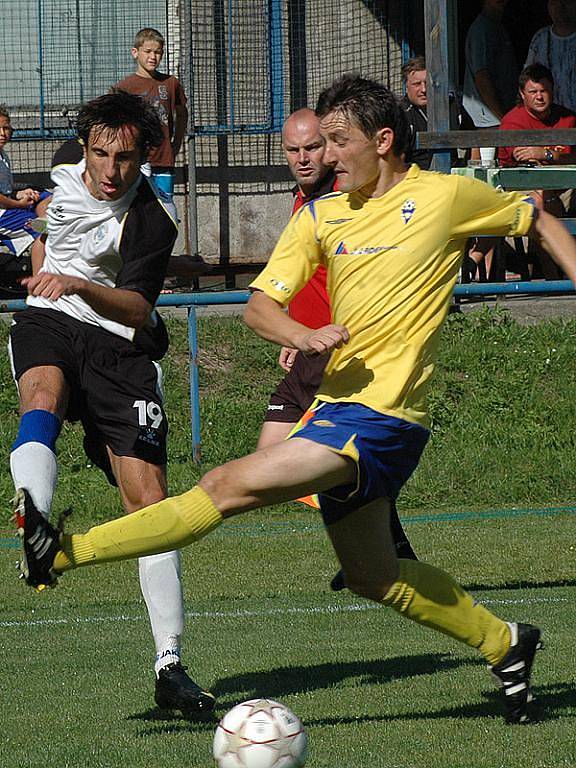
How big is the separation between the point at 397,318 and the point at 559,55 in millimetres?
9548

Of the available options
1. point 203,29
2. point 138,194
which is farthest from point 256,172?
point 138,194

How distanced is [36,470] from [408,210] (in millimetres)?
1660

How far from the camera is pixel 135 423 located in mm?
5500

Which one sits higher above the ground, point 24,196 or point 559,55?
point 559,55

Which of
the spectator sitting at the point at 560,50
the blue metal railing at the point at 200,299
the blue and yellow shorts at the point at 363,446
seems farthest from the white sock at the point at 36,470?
the spectator sitting at the point at 560,50

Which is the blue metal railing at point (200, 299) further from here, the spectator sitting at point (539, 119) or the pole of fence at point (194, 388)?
the spectator sitting at point (539, 119)

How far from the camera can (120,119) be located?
5484 mm

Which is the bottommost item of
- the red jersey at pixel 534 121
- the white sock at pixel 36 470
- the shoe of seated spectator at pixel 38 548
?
the shoe of seated spectator at pixel 38 548

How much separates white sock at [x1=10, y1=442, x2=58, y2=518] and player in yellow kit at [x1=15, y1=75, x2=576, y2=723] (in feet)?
0.67

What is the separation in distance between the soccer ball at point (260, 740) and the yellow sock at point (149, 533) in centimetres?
61

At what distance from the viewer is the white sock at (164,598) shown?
5.34 metres

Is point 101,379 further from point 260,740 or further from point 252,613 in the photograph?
point 252,613

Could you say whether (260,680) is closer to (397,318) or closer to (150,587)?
(150,587)

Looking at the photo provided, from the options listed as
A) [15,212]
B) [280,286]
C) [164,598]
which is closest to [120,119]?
[280,286]
